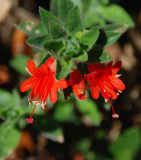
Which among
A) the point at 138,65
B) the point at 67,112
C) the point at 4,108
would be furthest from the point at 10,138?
the point at 138,65

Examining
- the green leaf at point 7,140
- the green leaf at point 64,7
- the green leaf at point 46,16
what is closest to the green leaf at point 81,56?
the green leaf at point 46,16

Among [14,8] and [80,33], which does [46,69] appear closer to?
[80,33]

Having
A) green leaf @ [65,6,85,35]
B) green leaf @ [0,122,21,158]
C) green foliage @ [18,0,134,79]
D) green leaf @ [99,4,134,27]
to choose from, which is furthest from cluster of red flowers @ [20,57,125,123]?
green leaf @ [99,4,134,27]

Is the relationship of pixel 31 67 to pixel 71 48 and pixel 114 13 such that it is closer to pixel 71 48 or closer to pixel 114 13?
pixel 71 48

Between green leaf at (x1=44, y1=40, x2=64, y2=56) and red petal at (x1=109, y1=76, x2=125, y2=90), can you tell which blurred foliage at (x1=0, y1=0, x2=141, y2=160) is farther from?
red petal at (x1=109, y1=76, x2=125, y2=90)

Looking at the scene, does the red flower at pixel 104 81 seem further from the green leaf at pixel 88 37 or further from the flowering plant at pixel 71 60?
the green leaf at pixel 88 37

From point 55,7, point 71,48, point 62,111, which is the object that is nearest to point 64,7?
point 55,7

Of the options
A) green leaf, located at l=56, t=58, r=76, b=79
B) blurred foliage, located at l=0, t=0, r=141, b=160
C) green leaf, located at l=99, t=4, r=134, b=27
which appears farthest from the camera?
green leaf, located at l=99, t=4, r=134, b=27
